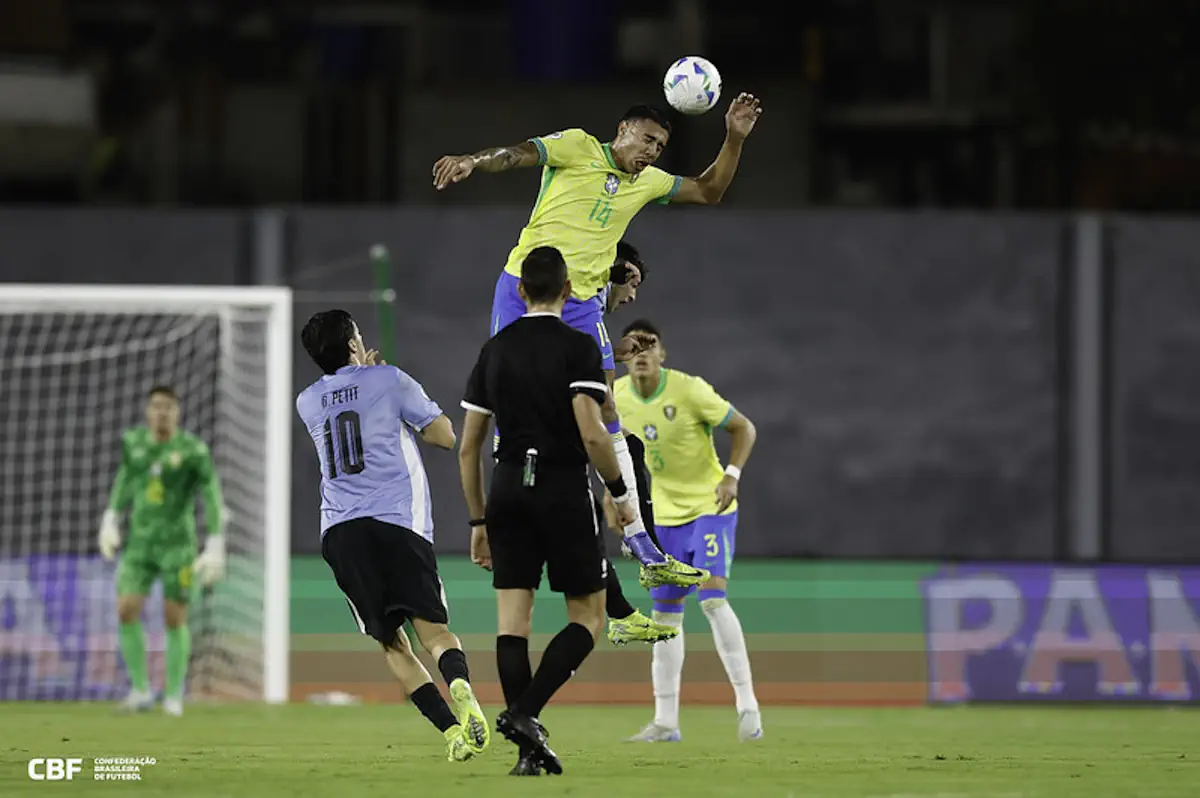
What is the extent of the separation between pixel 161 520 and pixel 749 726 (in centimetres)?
460

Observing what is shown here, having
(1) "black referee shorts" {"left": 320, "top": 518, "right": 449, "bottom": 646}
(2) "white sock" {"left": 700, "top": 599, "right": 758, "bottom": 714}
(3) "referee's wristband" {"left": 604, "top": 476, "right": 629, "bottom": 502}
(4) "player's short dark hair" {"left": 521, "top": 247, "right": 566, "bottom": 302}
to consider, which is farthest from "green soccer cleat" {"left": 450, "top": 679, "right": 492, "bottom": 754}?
(2) "white sock" {"left": 700, "top": 599, "right": 758, "bottom": 714}

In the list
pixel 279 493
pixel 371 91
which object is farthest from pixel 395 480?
pixel 371 91

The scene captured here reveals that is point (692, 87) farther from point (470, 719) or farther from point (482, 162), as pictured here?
point (470, 719)

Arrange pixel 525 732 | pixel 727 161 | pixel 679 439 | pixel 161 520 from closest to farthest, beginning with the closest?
pixel 525 732 → pixel 727 161 → pixel 679 439 → pixel 161 520

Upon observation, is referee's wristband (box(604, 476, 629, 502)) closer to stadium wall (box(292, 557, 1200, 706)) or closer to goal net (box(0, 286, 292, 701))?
goal net (box(0, 286, 292, 701))

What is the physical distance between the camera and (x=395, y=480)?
28.8 ft

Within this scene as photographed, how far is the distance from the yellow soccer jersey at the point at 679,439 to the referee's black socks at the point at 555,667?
3656mm

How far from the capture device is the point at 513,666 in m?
8.40

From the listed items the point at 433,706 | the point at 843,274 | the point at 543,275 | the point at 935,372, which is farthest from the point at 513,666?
the point at 935,372

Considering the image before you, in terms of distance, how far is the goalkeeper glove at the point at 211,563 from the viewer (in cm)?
1436

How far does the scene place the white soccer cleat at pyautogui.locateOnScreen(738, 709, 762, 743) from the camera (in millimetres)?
11586

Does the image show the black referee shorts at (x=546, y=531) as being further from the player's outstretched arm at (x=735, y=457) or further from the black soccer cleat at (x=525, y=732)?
the player's outstretched arm at (x=735, y=457)

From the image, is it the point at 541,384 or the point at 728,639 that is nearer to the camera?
the point at 541,384

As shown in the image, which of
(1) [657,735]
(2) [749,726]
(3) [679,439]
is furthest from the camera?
(3) [679,439]
